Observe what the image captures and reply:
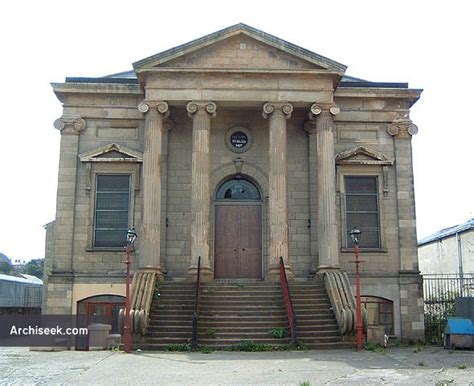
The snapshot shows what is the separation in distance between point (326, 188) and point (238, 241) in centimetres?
379

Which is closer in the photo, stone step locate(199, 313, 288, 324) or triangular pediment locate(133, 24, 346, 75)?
stone step locate(199, 313, 288, 324)

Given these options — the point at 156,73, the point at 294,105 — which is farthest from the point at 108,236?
the point at 294,105

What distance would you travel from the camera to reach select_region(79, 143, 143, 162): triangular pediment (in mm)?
22609

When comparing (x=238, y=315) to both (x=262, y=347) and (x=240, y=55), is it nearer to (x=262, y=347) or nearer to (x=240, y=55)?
(x=262, y=347)

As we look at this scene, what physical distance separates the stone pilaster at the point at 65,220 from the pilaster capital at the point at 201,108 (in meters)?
4.11

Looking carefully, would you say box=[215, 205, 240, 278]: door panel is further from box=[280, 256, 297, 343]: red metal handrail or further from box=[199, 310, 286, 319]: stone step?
box=[199, 310, 286, 319]: stone step

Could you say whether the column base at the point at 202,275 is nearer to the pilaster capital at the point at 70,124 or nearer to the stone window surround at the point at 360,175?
the stone window surround at the point at 360,175

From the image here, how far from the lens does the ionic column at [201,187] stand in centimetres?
2061

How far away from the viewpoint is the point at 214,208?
23047mm

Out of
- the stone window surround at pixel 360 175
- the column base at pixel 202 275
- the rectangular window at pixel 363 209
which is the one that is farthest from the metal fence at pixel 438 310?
the column base at pixel 202 275

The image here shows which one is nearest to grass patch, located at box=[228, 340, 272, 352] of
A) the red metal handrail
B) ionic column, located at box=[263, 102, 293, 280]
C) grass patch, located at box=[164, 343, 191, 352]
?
the red metal handrail

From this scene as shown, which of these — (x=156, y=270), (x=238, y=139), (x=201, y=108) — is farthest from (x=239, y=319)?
(x=238, y=139)

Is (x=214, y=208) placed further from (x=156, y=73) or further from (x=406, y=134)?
(x=406, y=134)

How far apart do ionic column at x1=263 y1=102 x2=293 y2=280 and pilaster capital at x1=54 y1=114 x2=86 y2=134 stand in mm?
6517
